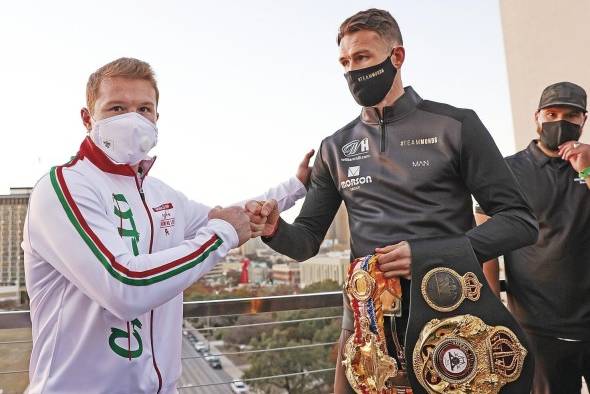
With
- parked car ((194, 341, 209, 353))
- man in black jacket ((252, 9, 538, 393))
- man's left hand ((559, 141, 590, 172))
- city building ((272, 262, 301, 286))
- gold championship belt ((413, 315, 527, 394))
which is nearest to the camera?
gold championship belt ((413, 315, 527, 394))

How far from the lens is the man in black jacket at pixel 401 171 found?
105 cm

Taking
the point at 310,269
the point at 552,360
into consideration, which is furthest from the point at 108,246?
the point at 310,269

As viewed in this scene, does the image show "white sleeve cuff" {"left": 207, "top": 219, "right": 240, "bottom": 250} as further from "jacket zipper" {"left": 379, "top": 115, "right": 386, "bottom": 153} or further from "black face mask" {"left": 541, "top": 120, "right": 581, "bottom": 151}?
"black face mask" {"left": 541, "top": 120, "right": 581, "bottom": 151}

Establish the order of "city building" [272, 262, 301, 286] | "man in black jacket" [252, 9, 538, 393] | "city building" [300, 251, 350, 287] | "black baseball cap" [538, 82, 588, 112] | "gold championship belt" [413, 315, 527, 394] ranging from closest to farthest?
1. "gold championship belt" [413, 315, 527, 394]
2. "man in black jacket" [252, 9, 538, 393]
3. "black baseball cap" [538, 82, 588, 112]
4. "city building" [300, 251, 350, 287]
5. "city building" [272, 262, 301, 286]

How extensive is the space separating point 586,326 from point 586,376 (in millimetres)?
200

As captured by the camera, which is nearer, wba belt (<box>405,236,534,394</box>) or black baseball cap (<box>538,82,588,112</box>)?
wba belt (<box>405,236,534,394</box>)

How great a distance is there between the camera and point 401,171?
1.13 meters

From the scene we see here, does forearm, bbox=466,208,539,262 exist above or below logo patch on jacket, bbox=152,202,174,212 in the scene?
below

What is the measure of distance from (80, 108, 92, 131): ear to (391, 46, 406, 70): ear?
86 centimetres

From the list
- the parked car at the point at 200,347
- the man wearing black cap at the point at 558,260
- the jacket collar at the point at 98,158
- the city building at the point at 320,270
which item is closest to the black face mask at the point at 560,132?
the man wearing black cap at the point at 558,260

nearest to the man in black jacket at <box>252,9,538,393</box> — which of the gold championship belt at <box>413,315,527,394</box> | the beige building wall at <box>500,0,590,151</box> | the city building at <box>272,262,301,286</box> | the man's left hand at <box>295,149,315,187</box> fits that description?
the gold championship belt at <box>413,315,527,394</box>

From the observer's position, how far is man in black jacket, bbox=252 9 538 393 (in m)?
1.05

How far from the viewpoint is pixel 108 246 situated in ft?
3.09

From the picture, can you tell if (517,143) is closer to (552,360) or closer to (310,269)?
(552,360)
